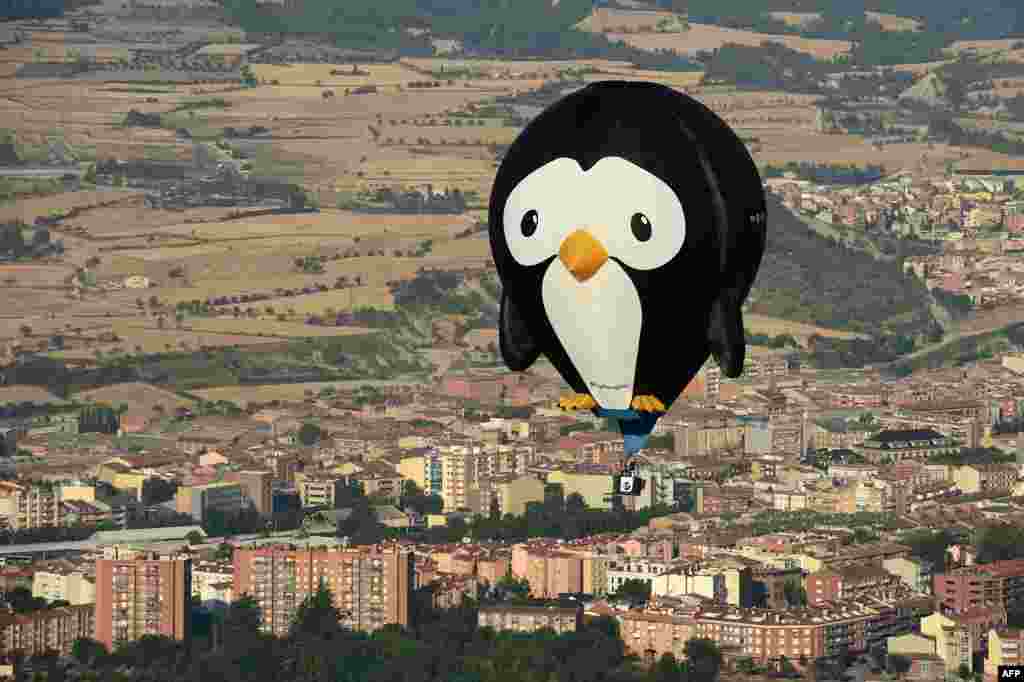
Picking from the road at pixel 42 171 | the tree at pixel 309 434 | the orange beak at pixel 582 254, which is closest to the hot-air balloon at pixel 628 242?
the orange beak at pixel 582 254

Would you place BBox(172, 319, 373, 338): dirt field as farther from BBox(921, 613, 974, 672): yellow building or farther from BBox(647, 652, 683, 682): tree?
BBox(647, 652, 683, 682): tree

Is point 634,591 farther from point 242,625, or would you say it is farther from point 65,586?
point 65,586

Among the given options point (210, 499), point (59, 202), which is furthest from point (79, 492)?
point (59, 202)

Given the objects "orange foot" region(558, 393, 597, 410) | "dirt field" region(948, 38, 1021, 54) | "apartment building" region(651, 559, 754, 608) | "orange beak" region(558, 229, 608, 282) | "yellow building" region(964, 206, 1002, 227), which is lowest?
"apartment building" region(651, 559, 754, 608)

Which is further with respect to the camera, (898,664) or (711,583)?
(711,583)

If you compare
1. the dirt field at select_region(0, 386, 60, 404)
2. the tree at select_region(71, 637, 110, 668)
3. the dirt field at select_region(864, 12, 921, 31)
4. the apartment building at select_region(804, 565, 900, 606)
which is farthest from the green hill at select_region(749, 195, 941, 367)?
the dirt field at select_region(864, 12, 921, 31)

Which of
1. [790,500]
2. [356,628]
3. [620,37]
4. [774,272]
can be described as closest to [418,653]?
[356,628]

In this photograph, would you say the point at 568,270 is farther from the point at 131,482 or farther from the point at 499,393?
the point at 499,393
